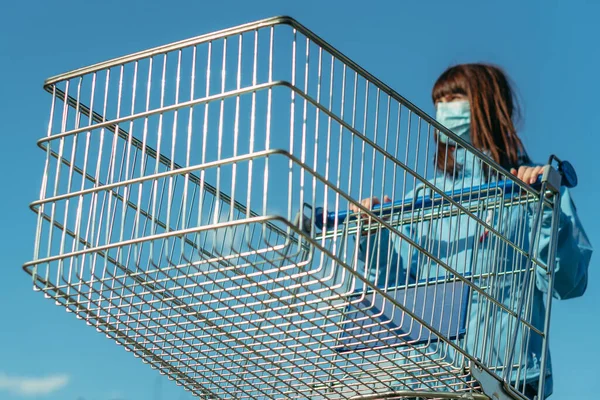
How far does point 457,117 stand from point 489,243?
1.00 meters

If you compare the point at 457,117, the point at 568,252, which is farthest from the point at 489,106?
the point at 568,252

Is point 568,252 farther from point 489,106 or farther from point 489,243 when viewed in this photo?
point 489,106

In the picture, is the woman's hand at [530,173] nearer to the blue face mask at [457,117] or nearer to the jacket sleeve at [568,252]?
the jacket sleeve at [568,252]

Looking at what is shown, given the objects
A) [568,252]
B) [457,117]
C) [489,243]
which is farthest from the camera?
[457,117]


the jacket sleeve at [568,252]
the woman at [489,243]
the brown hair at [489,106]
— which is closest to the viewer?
the woman at [489,243]

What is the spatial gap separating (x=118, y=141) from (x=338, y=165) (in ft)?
2.71

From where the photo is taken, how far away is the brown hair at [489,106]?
12.2 ft

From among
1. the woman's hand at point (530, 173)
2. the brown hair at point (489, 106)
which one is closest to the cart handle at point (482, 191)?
the woman's hand at point (530, 173)

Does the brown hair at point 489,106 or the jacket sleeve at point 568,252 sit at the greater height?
the brown hair at point 489,106

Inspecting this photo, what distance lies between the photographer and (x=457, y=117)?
380cm

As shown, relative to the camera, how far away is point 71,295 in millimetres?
2707

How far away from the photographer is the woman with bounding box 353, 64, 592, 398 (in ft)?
9.37

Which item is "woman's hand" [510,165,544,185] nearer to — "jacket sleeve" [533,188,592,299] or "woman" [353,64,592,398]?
"woman" [353,64,592,398]

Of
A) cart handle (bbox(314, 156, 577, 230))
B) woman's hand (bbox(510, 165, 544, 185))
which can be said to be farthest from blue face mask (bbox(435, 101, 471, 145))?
woman's hand (bbox(510, 165, 544, 185))
